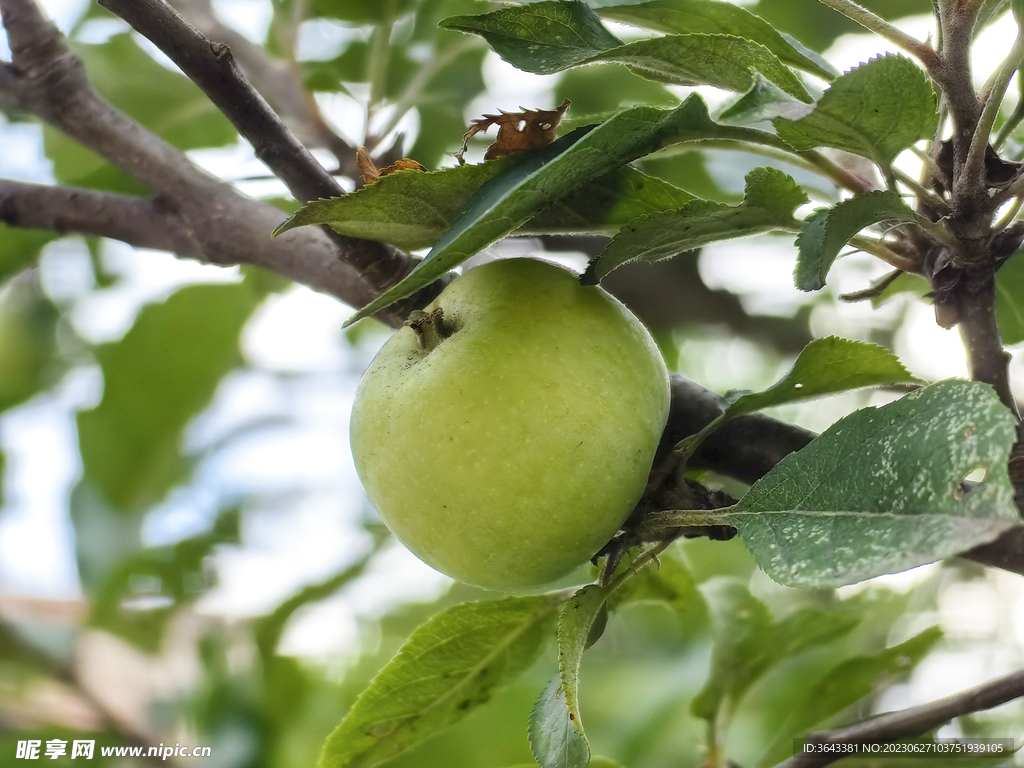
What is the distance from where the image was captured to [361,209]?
0.40 metres

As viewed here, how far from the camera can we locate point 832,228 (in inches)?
14.6

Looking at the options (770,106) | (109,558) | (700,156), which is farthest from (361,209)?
(109,558)

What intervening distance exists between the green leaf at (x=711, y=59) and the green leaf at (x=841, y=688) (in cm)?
52

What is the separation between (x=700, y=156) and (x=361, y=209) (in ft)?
2.04

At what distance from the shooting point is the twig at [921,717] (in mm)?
531

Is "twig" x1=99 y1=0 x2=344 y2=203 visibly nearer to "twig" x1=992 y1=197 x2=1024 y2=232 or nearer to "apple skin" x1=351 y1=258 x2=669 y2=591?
"apple skin" x1=351 y1=258 x2=669 y2=591

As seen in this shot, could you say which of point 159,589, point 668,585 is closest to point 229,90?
point 668,585

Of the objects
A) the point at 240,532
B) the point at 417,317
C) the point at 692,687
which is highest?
the point at 417,317

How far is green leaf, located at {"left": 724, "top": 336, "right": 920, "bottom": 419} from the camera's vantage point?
1.48ft

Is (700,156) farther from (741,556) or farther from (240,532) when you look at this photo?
(240,532)

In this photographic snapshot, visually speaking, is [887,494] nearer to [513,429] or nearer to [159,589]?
[513,429]

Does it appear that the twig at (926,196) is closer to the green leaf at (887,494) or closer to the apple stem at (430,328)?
the green leaf at (887,494)

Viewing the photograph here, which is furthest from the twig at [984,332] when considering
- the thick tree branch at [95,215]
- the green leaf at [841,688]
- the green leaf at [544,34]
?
the thick tree branch at [95,215]

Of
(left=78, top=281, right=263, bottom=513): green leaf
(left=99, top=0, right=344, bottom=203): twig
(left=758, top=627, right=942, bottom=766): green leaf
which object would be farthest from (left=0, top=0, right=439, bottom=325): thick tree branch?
(left=758, top=627, right=942, bottom=766): green leaf
